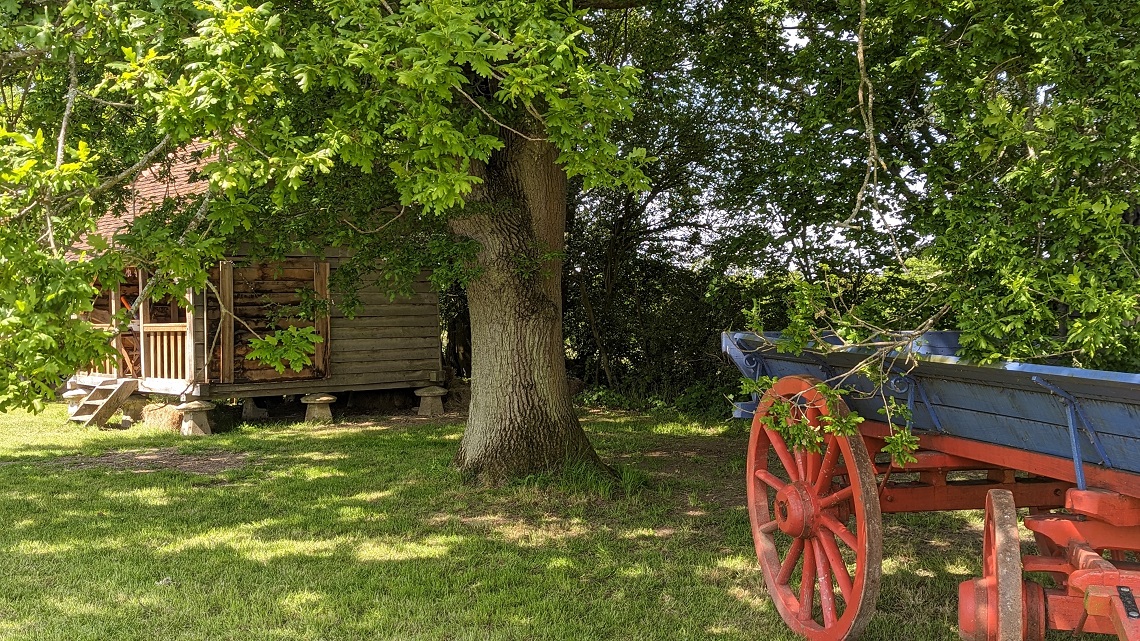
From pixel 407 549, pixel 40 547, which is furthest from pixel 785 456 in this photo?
pixel 40 547

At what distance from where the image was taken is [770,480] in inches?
187

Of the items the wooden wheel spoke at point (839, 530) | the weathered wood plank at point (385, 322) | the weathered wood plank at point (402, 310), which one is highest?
the weathered wood plank at point (402, 310)

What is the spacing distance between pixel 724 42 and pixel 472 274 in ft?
8.78

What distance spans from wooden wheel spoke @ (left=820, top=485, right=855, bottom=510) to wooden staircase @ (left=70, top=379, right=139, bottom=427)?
10.3 meters

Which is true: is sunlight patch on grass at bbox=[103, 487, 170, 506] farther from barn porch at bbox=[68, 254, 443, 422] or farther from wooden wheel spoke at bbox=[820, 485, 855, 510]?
wooden wheel spoke at bbox=[820, 485, 855, 510]

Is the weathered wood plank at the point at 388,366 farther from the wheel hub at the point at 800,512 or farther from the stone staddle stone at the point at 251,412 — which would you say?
the wheel hub at the point at 800,512

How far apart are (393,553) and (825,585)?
2.91 m

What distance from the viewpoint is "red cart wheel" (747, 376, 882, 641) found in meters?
3.71

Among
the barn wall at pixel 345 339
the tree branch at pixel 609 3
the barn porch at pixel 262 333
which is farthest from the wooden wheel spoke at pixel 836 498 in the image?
the barn wall at pixel 345 339

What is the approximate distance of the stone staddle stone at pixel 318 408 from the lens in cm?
1255

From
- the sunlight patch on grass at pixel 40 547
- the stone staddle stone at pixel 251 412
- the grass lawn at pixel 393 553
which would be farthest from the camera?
the stone staddle stone at pixel 251 412

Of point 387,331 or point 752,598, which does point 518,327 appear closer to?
point 752,598

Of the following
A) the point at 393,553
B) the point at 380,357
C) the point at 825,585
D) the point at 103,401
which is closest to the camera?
the point at 825,585

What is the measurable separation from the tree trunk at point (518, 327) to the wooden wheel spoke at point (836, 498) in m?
3.79
